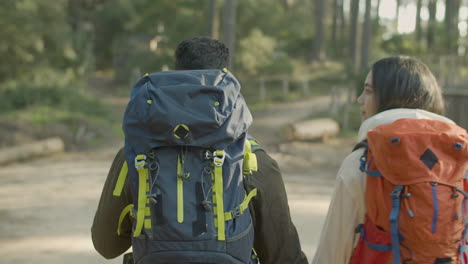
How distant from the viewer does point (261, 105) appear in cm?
2227

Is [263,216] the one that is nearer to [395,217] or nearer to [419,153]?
[395,217]

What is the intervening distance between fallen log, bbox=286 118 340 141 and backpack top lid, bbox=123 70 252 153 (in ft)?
41.8

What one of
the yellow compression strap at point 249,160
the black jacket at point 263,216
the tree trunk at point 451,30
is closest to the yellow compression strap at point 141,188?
the black jacket at point 263,216

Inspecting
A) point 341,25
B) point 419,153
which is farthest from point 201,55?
point 341,25

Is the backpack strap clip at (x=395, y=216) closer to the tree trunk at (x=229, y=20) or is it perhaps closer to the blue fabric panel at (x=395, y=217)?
the blue fabric panel at (x=395, y=217)

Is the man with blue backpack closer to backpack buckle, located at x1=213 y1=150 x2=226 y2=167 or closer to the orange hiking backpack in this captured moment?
backpack buckle, located at x1=213 y1=150 x2=226 y2=167

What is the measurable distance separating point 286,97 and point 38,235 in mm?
17577

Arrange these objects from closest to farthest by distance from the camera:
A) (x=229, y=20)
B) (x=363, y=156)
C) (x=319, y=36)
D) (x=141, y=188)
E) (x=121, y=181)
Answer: (x=141, y=188), (x=363, y=156), (x=121, y=181), (x=229, y=20), (x=319, y=36)

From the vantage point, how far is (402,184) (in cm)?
204

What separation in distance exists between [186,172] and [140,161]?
→ 0.17 metres

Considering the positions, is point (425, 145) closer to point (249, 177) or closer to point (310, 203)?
point (249, 177)

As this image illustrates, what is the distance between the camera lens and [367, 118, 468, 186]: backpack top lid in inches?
80.0

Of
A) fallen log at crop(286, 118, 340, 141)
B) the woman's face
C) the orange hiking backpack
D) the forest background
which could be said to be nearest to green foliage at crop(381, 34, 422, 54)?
the forest background

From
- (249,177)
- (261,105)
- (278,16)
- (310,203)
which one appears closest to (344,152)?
(310,203)
